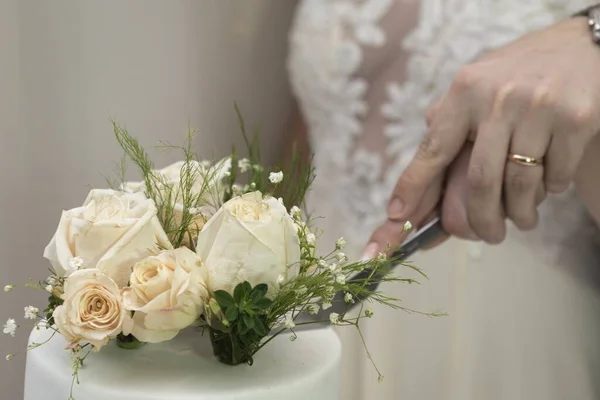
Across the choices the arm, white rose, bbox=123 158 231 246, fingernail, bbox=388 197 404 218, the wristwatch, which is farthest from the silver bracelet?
white rose, bbox=123 158 231 246

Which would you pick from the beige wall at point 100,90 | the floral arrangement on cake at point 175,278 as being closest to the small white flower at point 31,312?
the floral arrangement on cake at point 175,278

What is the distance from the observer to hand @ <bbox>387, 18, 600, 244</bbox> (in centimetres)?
50

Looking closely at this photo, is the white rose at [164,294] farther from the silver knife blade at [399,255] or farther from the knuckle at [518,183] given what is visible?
the knuckle at [518,183]

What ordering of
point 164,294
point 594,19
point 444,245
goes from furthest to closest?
point 444,245 → point 594,19 → point 164,294

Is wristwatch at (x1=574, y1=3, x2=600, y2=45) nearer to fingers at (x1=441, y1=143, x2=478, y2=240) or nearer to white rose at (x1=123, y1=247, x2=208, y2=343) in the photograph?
fingers at (x1=441, y1=143, x2=478, y2=240)

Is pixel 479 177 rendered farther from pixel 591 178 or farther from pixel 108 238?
pixel 108 238

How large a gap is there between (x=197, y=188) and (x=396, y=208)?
0.21 meters

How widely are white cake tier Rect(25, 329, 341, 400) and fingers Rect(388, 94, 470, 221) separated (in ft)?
0.62

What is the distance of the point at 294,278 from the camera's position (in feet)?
1.23

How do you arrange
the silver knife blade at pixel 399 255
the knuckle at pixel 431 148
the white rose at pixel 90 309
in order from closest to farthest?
the white rose at pixel 90 309 < the silver knife blade at pixel 399 255 < the knuckle at pixel 431 148

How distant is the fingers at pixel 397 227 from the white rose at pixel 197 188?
0.15 metres

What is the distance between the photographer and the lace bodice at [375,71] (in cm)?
74

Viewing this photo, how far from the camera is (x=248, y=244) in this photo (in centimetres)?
35

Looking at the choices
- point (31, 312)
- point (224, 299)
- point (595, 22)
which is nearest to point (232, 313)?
point (224, 299)
